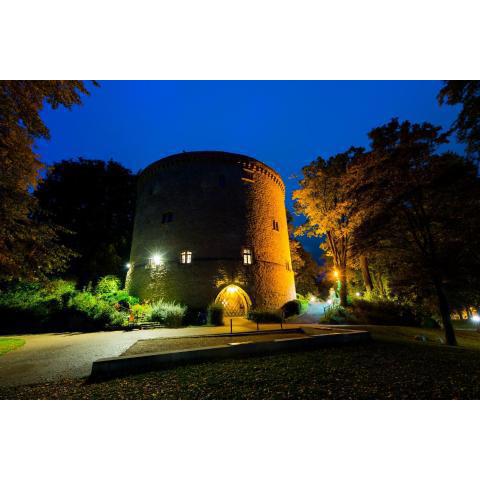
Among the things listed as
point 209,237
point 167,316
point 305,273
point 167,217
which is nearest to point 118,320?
point 167,316

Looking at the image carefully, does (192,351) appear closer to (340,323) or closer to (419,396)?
(419,396)

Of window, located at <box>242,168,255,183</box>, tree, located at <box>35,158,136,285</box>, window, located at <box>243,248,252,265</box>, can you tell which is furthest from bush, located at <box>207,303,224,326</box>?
tree, located at <box>35,158,136,285</box>

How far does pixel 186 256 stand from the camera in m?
17.4

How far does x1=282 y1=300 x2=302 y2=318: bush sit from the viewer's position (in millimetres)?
17927

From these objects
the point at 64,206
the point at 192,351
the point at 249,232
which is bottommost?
the point at 192,351

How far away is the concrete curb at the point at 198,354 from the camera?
5.11 meters

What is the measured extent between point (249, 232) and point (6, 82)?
14.6 meters

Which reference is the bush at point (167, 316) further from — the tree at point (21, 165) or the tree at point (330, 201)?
the tree at point (330, 201)

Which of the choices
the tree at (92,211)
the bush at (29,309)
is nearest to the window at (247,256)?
the bush at (29,309)

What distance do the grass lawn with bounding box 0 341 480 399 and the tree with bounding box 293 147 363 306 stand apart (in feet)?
37.9

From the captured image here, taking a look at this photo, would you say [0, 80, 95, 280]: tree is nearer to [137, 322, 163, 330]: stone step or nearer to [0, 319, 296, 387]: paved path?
[0, 319, 296, 387]: paved path

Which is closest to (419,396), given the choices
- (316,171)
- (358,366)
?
(358,366)

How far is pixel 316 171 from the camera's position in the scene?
61.1 ft

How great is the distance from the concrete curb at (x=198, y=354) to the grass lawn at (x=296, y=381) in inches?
11.1
